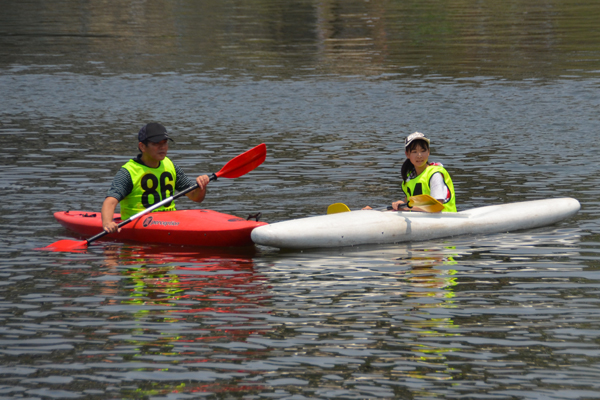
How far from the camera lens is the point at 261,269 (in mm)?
7879

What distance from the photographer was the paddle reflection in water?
17.5 feet

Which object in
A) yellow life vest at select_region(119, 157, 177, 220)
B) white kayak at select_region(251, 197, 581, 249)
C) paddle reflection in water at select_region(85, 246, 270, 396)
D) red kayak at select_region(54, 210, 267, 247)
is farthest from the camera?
yellow life vest at select_region(119, 157, 177, 220)

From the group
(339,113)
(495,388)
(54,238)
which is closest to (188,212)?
(54,238)

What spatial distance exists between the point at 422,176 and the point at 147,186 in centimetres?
281

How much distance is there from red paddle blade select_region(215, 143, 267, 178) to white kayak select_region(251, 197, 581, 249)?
4.49 feet

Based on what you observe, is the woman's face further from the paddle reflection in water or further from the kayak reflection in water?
the paddle reflection in water

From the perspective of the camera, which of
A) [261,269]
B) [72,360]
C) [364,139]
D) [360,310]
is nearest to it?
[72,360]

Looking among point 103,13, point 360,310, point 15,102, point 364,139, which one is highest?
point 103,13

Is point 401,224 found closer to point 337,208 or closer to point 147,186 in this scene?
point 337,208

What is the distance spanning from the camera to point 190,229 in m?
8.71

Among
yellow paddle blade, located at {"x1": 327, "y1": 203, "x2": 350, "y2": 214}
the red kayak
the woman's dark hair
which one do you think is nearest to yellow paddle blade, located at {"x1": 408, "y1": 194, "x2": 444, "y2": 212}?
the woman's dark hair

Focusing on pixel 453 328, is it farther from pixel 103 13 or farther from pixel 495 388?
pixel 103 13

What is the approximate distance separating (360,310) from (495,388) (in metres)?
1.61

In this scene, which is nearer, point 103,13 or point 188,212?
point 188,212
